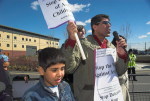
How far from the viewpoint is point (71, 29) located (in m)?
2.13

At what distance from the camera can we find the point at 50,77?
6.01ft

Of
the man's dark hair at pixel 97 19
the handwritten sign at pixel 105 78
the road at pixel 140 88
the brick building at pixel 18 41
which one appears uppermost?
the brick building at pixel 18 41

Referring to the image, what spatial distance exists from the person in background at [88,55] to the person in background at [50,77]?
220 mm

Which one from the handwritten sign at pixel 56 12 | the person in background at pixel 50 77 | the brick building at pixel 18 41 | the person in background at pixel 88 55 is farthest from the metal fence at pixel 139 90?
the brick building at pixel 18 41

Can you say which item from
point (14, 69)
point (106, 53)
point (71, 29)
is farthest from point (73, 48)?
point (14, 69)

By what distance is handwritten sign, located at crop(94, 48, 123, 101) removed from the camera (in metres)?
2.25

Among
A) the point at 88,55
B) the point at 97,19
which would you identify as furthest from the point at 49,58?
the point at 97,19

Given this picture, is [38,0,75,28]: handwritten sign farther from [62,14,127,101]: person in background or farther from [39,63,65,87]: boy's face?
[39,63,65,87]: boy's face

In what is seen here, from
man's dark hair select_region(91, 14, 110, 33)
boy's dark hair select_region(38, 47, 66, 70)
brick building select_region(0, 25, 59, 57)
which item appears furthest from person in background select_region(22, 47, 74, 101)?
brick building select_region(0, 25, 59, 57)

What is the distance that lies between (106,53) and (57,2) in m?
0.74

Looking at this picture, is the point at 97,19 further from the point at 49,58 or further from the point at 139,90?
the point at 139,90

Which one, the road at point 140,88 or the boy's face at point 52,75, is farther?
the road at point 140,88

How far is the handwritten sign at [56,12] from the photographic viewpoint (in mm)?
2203

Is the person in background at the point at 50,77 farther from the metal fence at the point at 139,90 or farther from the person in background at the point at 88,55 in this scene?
the metal fence at the point at 139,90
